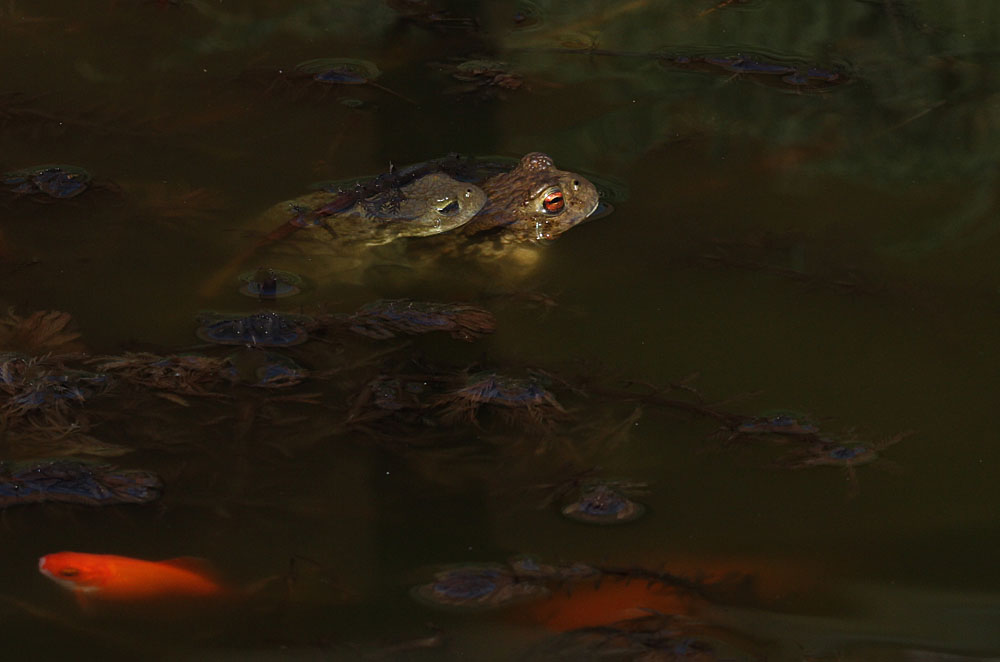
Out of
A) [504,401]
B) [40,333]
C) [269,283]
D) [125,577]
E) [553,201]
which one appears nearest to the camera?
[125,577]

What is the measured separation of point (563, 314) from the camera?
328 centimetres

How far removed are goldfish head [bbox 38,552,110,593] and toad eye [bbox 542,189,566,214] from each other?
1.99 m

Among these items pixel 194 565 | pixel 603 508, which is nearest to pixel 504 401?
pixel 603 508

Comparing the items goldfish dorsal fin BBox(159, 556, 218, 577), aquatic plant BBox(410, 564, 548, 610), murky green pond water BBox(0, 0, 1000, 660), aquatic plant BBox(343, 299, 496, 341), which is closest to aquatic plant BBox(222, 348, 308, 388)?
murky green pond water BBox(0, 0, 1000, 660)

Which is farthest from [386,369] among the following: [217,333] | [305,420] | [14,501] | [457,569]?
[14,501]

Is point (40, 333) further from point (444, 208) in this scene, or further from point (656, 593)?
point (656, 593)

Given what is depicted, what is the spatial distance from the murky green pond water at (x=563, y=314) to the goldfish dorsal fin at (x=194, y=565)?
43 millimetres

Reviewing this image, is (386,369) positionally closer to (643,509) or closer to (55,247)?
(643,509)

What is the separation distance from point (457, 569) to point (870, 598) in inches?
37.8

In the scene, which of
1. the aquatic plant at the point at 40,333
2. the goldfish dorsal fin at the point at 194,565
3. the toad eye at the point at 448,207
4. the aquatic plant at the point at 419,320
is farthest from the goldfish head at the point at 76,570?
the toad eye at the point at 448,207

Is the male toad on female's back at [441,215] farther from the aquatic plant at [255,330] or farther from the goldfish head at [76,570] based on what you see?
the goldfish head at [76,570]

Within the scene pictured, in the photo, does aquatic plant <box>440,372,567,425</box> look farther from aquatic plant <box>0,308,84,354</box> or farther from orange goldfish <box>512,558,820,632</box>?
aquatic plant <box>0,308,84,354</box>

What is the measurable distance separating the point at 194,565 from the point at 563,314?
1360 millimetres

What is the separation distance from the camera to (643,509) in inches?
A: 104
